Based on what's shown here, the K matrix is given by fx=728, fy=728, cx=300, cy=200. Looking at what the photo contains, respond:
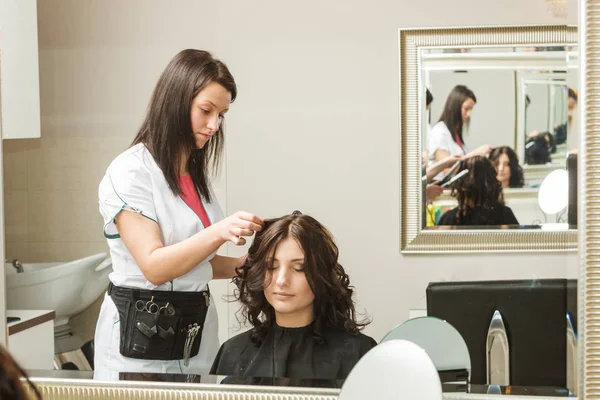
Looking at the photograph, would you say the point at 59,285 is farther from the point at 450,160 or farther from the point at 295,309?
the point at 450,160

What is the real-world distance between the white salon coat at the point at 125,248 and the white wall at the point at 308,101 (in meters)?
0.03

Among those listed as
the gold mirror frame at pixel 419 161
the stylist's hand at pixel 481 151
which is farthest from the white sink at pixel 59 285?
the stylist's hand at pixel 481 151

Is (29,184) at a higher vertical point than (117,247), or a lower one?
higher

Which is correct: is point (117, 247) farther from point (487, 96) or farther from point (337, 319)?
point (487, 96)

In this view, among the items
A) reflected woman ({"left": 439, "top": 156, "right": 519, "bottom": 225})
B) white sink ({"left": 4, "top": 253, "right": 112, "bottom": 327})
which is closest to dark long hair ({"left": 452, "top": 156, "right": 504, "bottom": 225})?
reflected woman ({"left": 439, "top": 156, "right": 519, "bottom": 225})

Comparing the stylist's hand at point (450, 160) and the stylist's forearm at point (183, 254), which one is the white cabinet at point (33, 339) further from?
the stylist's hand at point (450, 160)

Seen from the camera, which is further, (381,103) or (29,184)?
(29,184)

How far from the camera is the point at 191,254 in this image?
122 centimetres

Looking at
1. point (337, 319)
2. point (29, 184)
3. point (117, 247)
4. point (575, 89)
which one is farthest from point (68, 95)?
point (575, 89)

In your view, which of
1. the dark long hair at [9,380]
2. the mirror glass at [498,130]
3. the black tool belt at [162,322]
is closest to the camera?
the dark long hair at [9,380]

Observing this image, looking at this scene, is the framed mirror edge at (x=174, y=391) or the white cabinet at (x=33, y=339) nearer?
the framed mirror edge at (x=174, y=391)

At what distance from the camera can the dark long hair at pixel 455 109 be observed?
1.15 meters

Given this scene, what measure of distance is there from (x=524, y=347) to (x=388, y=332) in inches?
8.7

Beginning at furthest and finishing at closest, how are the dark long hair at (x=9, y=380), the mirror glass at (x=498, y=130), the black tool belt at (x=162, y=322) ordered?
the black tool belt at (x=162, y=322), the mirror glass at (x=498, y=130), the dark long hair at (x=9, y=380)
